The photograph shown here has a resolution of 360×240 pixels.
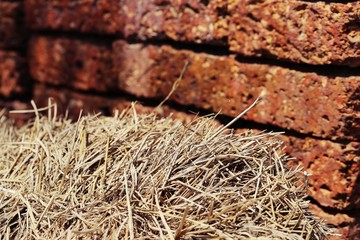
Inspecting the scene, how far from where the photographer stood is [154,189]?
241 cm

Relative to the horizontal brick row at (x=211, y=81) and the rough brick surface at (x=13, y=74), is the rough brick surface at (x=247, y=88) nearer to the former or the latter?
the horizontal brick row at (x=211, y=81)

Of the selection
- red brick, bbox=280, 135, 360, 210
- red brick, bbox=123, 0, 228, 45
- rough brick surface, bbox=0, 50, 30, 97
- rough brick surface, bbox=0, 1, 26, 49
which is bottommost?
rough brick surface, bbox=0, 50, 30, 97

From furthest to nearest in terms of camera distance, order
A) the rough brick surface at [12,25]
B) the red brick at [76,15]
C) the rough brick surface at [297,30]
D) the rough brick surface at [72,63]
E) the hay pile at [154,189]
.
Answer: the rough brick surface at [12,25], the rough brick surface at [72,63], the red brick at [76,15], the rough brick surface at [297,30], the hay pile at [154,189]

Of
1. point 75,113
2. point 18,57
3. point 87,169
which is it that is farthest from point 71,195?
point 18,57

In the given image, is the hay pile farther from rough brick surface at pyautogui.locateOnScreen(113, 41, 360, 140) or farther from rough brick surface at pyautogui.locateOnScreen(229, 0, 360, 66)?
rough brick surface at pyautogui.locateOnScreen(229, 0, 360, 66)

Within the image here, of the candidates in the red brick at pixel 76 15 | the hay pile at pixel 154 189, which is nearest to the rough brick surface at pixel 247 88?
the red brick at pixel 76 15

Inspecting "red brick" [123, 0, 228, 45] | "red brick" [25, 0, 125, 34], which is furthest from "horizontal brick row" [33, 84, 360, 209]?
"red brick" [25, 0, 125, 34]

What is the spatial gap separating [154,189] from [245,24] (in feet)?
3.50

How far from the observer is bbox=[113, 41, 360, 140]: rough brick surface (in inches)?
115

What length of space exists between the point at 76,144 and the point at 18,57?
2.08 m

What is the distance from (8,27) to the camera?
466 cm

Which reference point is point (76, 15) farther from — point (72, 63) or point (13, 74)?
point (13, 74)

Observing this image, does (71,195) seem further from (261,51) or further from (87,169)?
(261,51)

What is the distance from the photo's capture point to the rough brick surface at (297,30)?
2.87 meters
